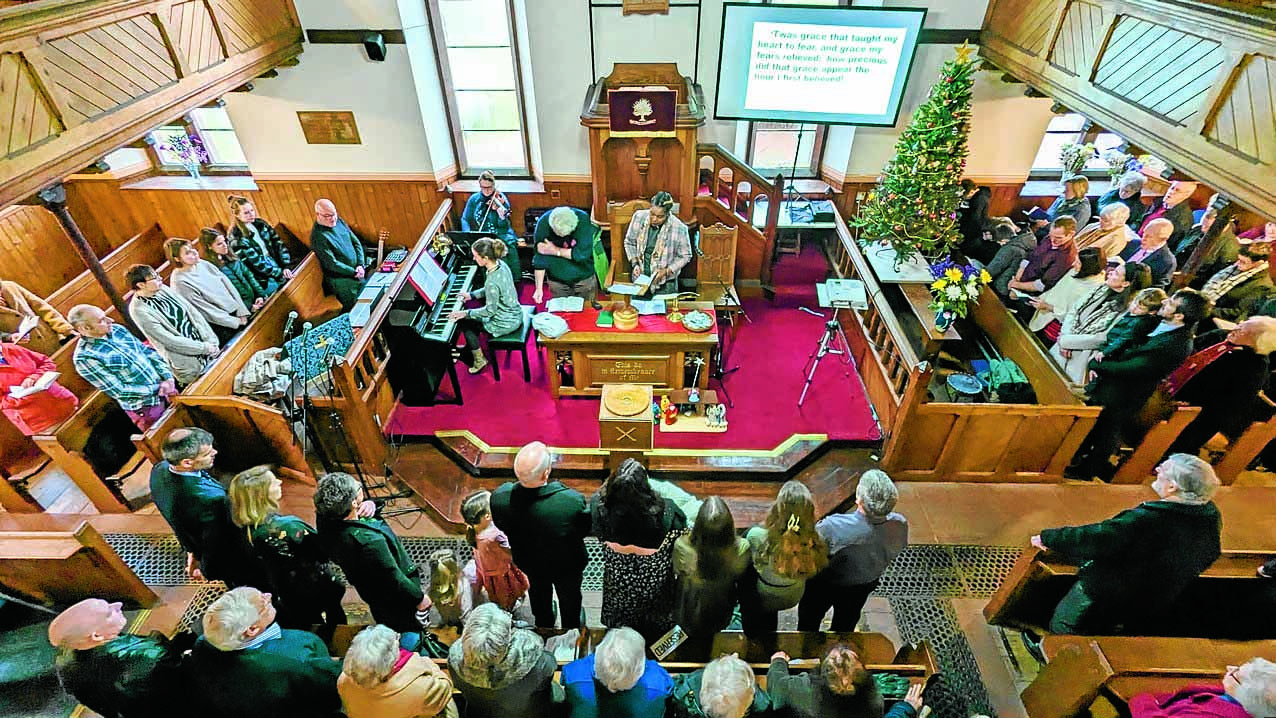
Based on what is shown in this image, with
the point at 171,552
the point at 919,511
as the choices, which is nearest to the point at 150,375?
the point at 171,552

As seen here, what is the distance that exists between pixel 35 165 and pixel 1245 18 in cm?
794

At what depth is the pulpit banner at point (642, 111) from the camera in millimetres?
5688

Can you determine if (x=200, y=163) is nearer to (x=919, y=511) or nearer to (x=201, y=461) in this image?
(x=201, y=461)

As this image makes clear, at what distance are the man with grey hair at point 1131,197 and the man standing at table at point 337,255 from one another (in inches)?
304

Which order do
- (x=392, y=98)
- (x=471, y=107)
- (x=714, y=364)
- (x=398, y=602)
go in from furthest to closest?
(x=471, y=107) < (x=392, y=98) < (x=714, y=364) < (x=398, y=602)

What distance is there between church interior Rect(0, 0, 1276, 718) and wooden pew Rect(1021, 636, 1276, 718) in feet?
0.07

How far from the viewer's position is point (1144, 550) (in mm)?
2936

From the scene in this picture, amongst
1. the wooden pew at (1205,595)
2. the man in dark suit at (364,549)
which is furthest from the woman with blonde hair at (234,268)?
the wooden pew at (1205,595)

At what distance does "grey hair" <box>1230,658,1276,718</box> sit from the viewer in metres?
2.26

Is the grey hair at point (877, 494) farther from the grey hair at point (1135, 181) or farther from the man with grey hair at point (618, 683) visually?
the grey hair at point (1135, 181)

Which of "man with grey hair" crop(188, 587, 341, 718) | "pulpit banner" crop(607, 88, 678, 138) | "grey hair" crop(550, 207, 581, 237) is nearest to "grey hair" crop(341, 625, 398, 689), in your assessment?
"man with grey hair" crop(188, 587, 341, 718)

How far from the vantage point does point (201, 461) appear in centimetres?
316

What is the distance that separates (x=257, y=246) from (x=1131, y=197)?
29.5 ft

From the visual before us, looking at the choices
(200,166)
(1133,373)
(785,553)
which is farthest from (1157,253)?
(200,166)
